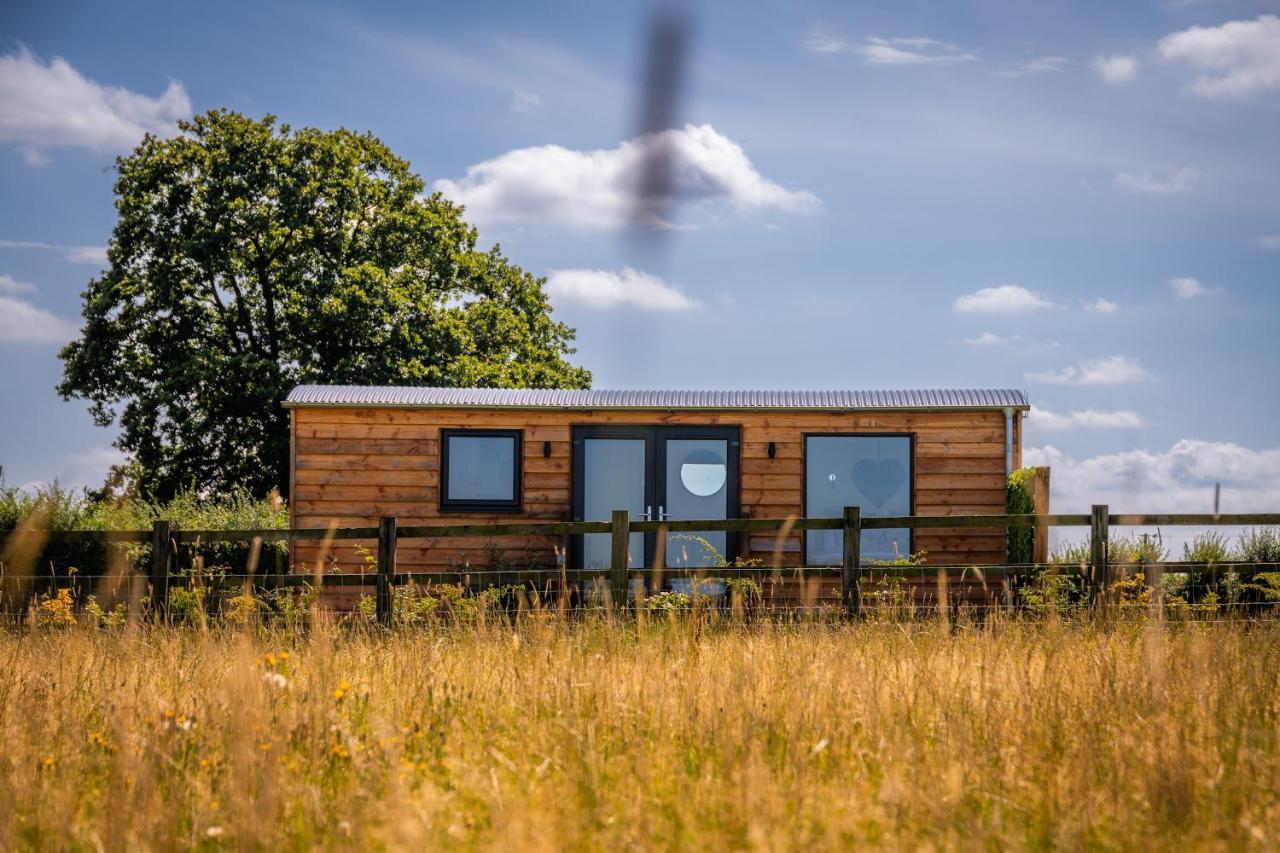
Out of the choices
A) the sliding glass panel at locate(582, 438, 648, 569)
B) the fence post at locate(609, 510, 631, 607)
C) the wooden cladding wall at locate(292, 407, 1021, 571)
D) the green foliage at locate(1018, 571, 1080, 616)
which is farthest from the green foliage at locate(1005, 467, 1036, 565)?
the fence post at locate(609, 510, 631, 607)

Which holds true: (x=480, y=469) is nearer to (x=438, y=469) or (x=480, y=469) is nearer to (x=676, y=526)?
(x=438, y=469)

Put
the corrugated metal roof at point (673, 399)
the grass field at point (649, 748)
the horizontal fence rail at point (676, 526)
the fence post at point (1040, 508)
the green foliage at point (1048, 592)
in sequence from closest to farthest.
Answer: the grass field at point (649, 748), the horizontal fence rail at point (676, 526), the green foliage at point (1048, 592), the fence post at point (1040, 508), the corrugated metal roof at point (673, 399)

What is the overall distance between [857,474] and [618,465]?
2.64 m

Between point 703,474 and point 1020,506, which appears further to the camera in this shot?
point 703,474

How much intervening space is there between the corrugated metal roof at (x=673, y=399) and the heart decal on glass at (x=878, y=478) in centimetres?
68

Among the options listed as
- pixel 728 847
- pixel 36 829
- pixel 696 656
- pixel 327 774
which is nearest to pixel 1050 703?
pixel 696 656

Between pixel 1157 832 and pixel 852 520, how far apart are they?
5.85 metres

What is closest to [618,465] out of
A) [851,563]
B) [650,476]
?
[650,476]

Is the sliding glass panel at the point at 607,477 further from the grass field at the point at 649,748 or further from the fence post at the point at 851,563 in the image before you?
the grass field at the point at 649,748

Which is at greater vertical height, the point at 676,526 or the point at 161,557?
the point at 676,526

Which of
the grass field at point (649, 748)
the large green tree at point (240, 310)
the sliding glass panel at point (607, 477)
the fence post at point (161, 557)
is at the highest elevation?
the large green tree at point (240, 310)

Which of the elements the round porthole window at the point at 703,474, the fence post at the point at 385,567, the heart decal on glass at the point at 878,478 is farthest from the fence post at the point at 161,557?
the heart decal on glass at the point at 878,478

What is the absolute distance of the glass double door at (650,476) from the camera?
1291 cm

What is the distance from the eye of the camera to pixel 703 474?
13.0 metres
